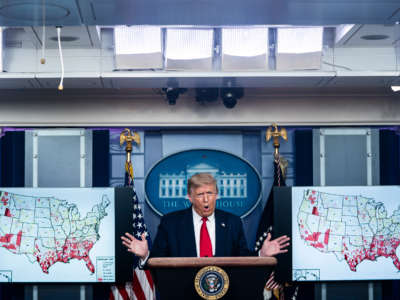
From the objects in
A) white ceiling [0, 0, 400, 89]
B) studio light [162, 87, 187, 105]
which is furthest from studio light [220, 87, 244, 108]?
studio light [162, 87, 187, 105]

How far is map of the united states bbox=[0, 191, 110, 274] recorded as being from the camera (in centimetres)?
496

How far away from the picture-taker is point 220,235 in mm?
3869

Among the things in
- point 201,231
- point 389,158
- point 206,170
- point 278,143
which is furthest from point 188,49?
point 389,158

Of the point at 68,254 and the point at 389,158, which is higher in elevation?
the point at 389,158

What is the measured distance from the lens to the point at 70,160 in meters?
Answer: 5.33

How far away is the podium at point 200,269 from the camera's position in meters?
2.91

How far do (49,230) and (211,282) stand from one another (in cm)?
249

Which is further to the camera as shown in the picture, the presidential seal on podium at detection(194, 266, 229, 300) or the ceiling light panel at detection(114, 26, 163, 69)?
the ceiling light panel at detection(114, 26, 163, 69)

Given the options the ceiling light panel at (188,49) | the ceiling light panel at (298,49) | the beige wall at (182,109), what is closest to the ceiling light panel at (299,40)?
the ceiling light panel at (298,49)

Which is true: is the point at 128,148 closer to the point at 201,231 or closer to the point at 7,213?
the point at 7,213

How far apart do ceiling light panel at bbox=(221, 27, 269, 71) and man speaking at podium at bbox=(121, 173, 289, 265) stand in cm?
144

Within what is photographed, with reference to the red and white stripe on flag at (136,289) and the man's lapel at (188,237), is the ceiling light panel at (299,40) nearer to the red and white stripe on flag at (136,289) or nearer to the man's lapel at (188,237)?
the man's lapel at (188,237)

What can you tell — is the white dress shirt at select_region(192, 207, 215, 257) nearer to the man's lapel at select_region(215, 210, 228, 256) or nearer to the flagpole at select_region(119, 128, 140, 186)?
the man's lapel at select_region(215, 210, 228, 256)

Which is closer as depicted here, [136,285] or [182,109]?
[136,285]
